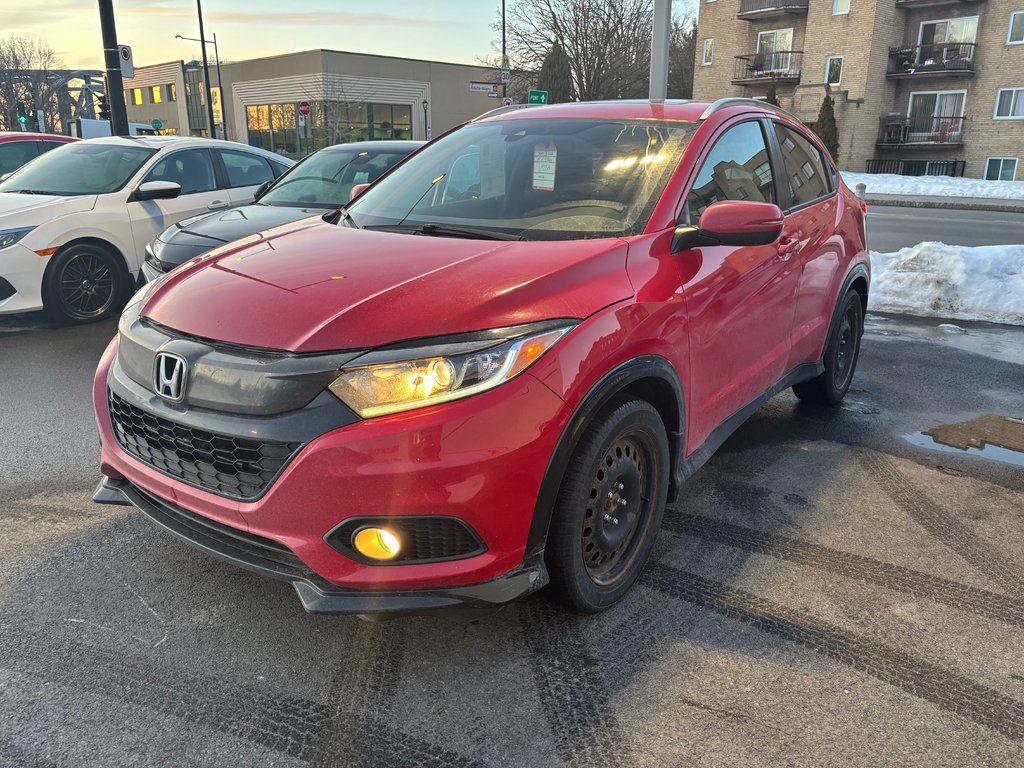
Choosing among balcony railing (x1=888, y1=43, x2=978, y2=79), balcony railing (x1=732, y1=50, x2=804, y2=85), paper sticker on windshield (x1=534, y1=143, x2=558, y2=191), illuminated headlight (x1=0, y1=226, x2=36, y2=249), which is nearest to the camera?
paper sticker on windshield (x1=534, y1=143, x2=558, y2=191)

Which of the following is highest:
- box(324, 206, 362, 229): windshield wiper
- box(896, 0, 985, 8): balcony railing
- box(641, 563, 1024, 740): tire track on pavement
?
box(896, 0, 985, 8): balcony railing

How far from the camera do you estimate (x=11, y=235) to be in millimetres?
6781

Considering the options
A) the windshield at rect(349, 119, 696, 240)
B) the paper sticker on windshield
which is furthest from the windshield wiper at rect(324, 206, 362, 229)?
the paper sticker on windshield

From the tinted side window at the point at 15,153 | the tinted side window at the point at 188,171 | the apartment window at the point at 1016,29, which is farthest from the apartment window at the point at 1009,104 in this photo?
the tinted side window at the point at 15,153

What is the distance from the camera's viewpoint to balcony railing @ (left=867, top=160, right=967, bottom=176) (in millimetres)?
34812

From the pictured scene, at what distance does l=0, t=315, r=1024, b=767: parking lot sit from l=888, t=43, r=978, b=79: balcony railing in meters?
36.1

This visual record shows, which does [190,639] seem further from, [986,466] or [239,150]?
[239,150]

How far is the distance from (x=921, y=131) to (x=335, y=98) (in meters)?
33.8

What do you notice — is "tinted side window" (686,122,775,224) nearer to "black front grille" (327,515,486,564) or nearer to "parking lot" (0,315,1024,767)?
"parking lot" (0,315,1024,767)

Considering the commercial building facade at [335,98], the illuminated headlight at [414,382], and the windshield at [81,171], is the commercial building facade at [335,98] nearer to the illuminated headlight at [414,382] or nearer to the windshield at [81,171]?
the windshield at [81,171]

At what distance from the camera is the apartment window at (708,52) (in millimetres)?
41062

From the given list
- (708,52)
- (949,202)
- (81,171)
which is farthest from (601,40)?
(81,171)

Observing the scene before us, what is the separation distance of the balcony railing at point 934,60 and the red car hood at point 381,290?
123 feet

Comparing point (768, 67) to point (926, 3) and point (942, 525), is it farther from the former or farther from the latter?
point (942, 525)
